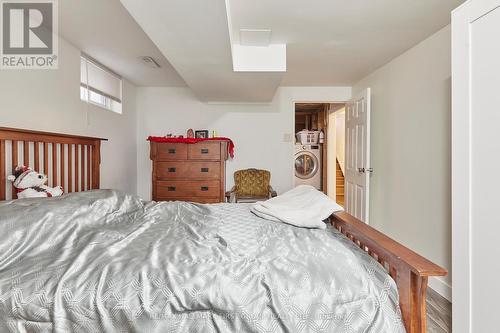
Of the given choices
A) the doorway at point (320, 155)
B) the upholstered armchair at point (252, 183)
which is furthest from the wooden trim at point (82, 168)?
the doorway at point (320, 155)

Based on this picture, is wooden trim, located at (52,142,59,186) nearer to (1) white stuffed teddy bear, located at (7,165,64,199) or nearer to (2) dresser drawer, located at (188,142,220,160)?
(1) white stuffed teddy bear, located at (7,165,64,199)

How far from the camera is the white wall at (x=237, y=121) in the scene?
13.7 ft

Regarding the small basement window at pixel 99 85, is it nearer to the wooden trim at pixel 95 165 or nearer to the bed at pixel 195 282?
the wooden trim at pixel 95 165

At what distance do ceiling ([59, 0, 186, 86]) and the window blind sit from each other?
0.27 feet

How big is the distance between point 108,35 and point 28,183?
1410 millimetres

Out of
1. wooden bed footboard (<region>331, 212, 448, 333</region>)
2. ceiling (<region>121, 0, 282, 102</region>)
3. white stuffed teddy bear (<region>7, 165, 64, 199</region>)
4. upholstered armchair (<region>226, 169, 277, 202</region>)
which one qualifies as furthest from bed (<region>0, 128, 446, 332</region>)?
upholstered armchair (<region>226, 169, 277, 202</region>)

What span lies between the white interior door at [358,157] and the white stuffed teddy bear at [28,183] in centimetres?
305

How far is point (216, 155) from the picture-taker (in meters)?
3.65

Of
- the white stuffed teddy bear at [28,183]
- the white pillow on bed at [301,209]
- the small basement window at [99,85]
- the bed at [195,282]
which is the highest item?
the small basement window at [99,85]

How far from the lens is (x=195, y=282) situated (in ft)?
3.13

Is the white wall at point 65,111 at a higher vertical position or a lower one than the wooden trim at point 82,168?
higher

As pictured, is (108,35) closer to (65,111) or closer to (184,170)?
(65,111)

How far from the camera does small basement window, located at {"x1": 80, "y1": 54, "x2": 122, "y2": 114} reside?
2.80 meters

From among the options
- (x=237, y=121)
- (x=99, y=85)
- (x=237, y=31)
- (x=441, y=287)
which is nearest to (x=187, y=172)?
(x=237, y=121)
